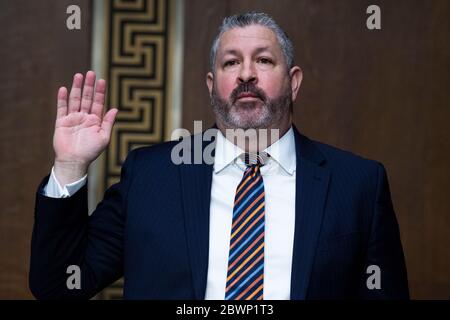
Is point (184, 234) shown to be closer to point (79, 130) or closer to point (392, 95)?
point (79, 130)

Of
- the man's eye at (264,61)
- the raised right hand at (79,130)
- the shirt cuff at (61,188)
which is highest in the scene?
the man's eye at (264,61)

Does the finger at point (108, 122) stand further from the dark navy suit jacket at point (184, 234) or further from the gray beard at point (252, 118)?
the gray beard at point (252, 118)

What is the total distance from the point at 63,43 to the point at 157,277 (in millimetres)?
1380

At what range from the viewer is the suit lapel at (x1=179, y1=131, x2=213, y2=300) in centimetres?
168

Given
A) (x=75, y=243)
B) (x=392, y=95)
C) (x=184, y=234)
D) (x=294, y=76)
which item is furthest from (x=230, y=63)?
(x=392, y=95)

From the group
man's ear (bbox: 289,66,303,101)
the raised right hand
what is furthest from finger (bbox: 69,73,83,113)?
man's ear (bbox: 289,66,303,101)

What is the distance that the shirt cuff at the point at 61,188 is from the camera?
1.68 m

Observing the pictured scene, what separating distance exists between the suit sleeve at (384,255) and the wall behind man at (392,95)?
1015mm

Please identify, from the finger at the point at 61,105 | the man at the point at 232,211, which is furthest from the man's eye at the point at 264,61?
the finger at the point at 61,105

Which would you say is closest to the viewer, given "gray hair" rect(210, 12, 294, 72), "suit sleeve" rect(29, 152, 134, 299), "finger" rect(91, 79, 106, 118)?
"suit sleeve" rect(29, 152, 134, 299)

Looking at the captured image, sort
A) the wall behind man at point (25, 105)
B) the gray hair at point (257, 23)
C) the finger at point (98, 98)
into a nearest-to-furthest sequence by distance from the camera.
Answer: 1. the finger at point (98, 98)
2. the gray hair at point (257, 23)
3. the wall behind man at point (25, 105)

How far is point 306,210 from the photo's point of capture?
175 cm

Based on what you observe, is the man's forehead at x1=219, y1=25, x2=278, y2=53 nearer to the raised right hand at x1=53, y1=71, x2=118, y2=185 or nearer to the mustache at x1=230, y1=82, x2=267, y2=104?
the mustache at x1=230, y1=82, x2=267, y2=104

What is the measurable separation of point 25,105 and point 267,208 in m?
1.39
